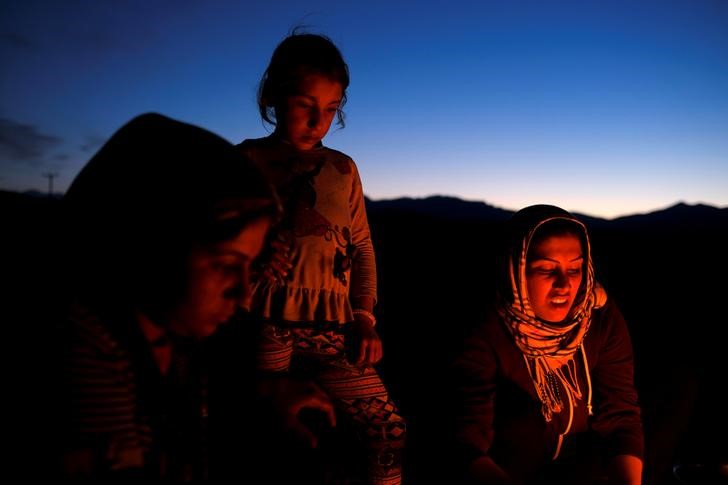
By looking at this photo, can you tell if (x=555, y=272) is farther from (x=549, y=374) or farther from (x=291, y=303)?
(x=291, y=303)

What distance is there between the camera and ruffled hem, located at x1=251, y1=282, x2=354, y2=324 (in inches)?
87.0

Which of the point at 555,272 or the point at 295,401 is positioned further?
the point at 555,272

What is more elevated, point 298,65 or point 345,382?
point 298,65

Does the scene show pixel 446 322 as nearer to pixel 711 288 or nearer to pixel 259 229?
pixel 259 229

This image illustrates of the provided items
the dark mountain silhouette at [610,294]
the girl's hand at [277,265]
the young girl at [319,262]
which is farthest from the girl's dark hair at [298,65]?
the dark mountain silhouette at [610,294]

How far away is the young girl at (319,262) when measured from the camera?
2214 mm

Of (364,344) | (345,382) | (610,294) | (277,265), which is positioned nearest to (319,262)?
(277,265)

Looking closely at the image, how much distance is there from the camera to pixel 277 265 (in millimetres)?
2229

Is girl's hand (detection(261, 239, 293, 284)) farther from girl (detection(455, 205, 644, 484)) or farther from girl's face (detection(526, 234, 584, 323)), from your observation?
girl's face (detection(526, 234, 584, 323))

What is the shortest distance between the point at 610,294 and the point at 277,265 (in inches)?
361

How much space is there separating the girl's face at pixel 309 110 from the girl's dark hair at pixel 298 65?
1.3 inches

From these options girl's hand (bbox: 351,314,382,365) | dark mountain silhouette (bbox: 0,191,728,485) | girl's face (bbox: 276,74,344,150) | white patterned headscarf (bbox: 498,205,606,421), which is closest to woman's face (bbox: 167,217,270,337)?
dark mountain silhouette (bbox: 0,191,728,485)

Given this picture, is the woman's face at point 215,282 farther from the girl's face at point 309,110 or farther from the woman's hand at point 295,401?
the girl's face at point 309,110

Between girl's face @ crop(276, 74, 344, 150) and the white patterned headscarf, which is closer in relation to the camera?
girl's face @ crop(276, 74, 344, 150)
